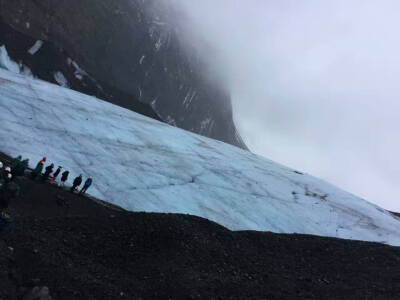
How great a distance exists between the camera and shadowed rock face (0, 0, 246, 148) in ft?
271

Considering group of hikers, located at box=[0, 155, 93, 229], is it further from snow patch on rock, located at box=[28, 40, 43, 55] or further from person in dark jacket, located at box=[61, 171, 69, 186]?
snow patch on rock, located at box=[28, 40, 43, 55]

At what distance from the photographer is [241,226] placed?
71.4 feet

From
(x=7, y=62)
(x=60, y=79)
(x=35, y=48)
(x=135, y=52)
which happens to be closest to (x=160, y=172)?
(x=7, y=62)

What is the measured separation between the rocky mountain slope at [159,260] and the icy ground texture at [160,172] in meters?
3.76

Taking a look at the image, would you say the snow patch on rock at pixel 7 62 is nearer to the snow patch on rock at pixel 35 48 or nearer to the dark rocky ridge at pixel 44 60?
the dark rocky ridge at pixel 44 60

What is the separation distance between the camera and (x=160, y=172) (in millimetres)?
24281

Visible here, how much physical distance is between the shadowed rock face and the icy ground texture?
45831 mm

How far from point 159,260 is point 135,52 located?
112162 mm

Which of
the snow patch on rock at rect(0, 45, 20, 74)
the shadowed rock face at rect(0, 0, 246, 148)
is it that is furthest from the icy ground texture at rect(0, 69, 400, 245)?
the shadowed rock face at rect(0, 0, 246, 148)

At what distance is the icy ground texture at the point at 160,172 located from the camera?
21266 millimetres

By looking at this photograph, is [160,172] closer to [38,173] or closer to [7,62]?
[38,173]

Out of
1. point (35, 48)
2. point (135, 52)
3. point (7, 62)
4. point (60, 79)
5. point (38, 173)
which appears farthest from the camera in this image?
point (135, 52)

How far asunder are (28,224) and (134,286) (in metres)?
3.53

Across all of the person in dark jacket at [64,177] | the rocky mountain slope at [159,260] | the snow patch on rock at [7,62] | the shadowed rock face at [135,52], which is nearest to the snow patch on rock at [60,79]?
A: the snow patch on rock at [7,62]
